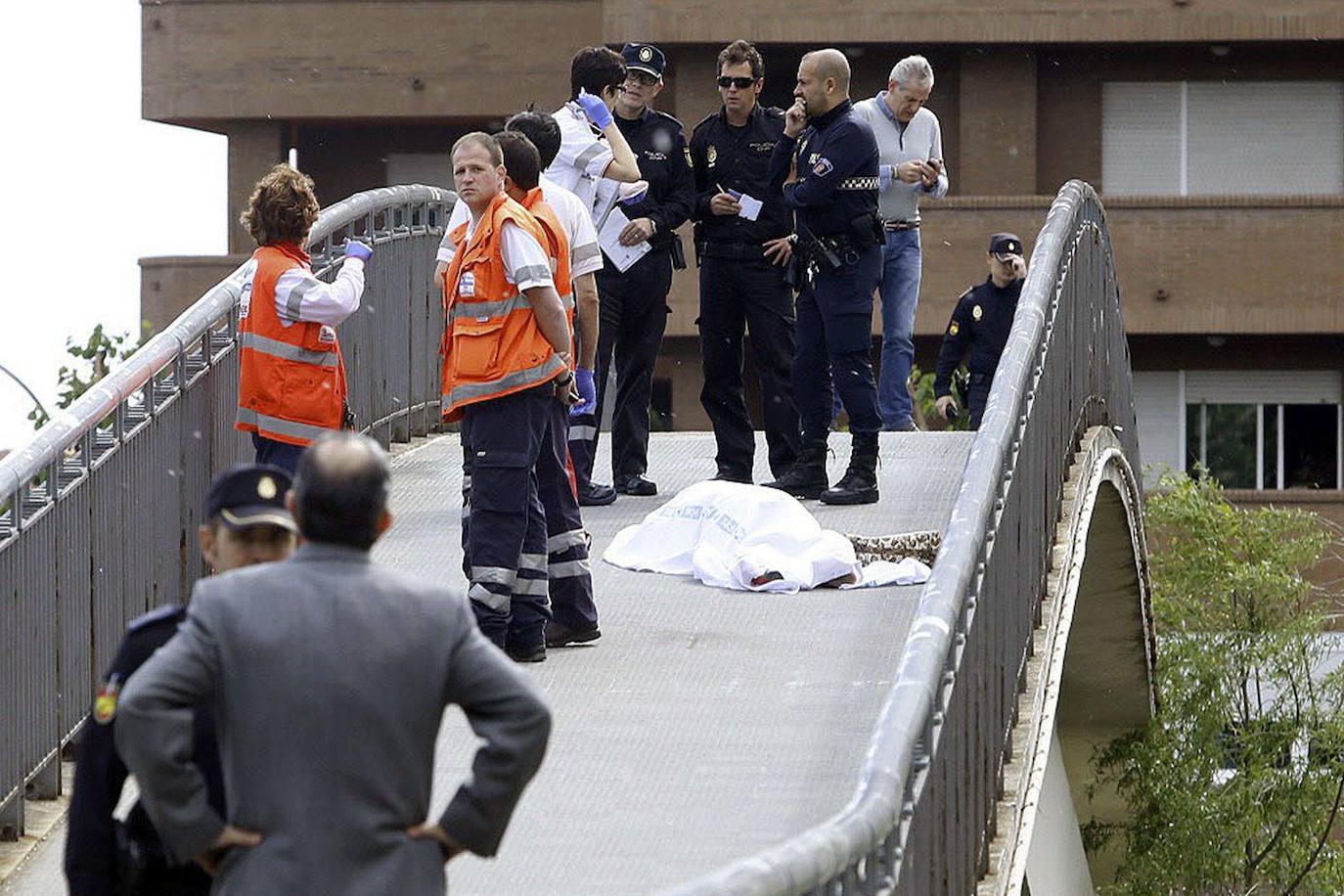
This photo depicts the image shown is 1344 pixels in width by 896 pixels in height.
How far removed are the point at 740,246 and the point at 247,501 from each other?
7041 mm

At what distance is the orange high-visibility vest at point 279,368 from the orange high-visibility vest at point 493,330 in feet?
3.23

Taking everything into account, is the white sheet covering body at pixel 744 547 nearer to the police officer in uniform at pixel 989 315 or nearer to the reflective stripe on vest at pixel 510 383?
the reflective stripe on vest at pixel 510 383

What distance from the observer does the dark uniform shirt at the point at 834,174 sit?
10297 mm

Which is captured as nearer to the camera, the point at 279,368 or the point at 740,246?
the point at 279,368

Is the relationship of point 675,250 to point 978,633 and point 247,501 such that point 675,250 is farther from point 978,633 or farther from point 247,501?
point 247,501

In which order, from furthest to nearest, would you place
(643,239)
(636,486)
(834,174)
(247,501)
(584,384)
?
(636,486) → (643,239) → (834,174) → (584,384) → (247,501)

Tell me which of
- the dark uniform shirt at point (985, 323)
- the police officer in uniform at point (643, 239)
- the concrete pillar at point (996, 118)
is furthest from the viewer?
the concrete pillar at point (996, 118)

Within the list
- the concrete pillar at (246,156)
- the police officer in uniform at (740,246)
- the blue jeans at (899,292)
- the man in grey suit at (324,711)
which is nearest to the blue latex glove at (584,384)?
the police officer in uniform at (740,246)

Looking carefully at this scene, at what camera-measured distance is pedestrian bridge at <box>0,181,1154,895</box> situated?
6.01 m

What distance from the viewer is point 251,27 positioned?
2981cm

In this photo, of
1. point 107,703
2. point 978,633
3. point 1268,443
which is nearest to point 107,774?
point 107,703

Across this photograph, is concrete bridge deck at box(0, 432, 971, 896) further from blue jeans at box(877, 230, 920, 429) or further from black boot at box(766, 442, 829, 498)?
blue jeans at box(877, 230, 920, 429)

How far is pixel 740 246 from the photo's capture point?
11.1 metres

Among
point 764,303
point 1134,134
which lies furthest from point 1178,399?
point 764,303
